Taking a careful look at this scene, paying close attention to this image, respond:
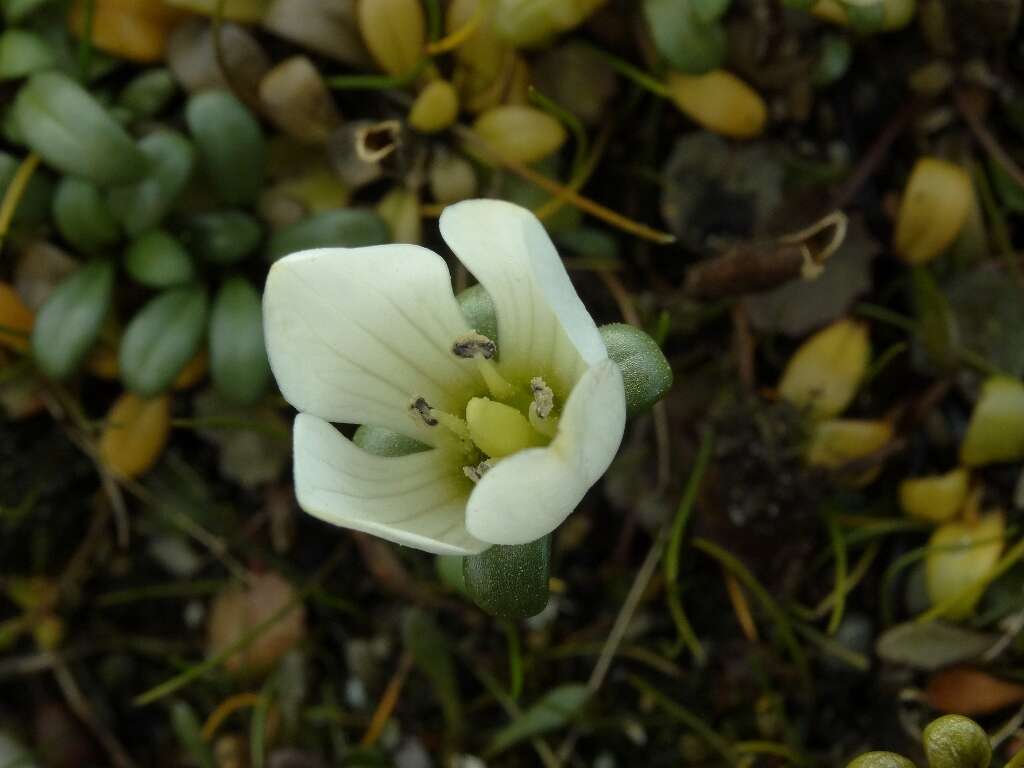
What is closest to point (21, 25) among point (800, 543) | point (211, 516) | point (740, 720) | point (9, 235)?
point (9, 235)

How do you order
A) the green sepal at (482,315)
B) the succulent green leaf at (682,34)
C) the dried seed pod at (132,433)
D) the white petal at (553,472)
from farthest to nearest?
1. the dried seed pod at (132,433)
2. the succulent green leaf at (682,34)
3. the green sepal at (482,315)
4. the white petal at (553,472)

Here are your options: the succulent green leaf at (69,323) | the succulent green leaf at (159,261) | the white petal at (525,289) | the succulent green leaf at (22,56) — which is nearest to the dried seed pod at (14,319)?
the succulent green leaf at (69,323)

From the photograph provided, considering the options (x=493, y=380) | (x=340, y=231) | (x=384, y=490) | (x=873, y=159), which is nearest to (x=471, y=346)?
(x=493, y=380)

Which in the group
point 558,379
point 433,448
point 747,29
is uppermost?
point 747,29

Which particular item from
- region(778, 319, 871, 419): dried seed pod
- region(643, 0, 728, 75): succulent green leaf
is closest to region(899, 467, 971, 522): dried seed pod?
region(778, 319, 871, 419): dried seed pod

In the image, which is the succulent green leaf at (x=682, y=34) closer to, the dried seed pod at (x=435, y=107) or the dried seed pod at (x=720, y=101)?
the dried seed pod at (x=720, y=101)

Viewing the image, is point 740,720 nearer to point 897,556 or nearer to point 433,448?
point 897,556

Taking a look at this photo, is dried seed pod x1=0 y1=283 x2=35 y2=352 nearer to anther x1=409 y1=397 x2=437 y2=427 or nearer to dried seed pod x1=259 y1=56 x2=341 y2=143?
dried seed pod x1=259 y1=56 x2=341 y2=143
